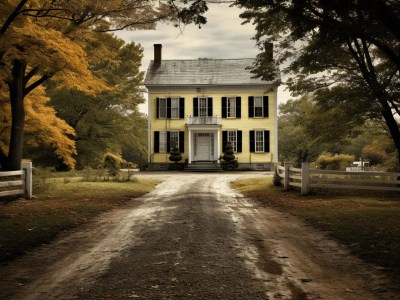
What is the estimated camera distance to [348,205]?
40.3ft

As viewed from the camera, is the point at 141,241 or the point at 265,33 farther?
the point at 265,33

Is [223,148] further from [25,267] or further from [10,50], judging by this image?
[25,267]

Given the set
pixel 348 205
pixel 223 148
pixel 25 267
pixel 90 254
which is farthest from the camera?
pixel 223 148

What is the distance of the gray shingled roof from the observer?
36406 millimetres

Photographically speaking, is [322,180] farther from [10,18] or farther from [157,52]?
[157,52]

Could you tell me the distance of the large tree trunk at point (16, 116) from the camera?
15695 millimetres

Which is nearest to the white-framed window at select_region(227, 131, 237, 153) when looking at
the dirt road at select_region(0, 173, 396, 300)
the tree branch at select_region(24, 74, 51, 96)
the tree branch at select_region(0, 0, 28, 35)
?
the tree branch at select_region(24, 74, 51, 96)

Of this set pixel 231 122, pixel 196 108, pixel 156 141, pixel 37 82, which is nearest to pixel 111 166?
pixel 37 82

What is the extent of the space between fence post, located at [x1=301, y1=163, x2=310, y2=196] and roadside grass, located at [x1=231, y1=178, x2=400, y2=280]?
25cm

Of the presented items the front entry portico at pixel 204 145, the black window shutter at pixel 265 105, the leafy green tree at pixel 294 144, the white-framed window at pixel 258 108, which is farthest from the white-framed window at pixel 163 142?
the leafy green tree at pixel 294 144

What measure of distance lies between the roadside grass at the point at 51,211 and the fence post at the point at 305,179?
5.76 meters

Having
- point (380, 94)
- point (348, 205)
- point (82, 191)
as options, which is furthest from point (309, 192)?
point (82, 191)

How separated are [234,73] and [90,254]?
3232 centimetres

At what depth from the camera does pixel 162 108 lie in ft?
120
